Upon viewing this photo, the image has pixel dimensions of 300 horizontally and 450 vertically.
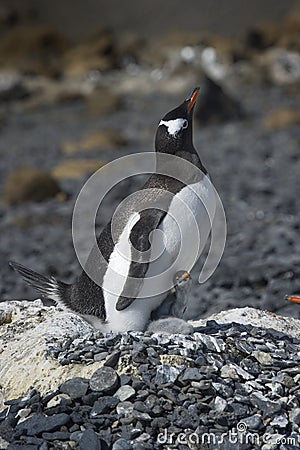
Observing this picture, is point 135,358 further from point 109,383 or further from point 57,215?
point 57,215

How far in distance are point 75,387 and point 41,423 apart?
0.24 metres

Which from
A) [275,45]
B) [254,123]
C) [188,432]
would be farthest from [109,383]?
[275,45]

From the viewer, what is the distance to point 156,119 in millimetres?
20703

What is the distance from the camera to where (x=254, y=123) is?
18562 millimetres

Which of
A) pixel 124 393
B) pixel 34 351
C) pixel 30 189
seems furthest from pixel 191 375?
pixel 30 189

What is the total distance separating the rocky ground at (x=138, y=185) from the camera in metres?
3.46

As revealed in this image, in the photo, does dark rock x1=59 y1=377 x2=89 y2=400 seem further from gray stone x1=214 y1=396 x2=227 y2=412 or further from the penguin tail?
the penguin tail

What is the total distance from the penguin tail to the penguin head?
39.4 inches

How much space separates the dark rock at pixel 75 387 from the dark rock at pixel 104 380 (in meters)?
0.04

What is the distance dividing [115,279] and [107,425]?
33.1 inches

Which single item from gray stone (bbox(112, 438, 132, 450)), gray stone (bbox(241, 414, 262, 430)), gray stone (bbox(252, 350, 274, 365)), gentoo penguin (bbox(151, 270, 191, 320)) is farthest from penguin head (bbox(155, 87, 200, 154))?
gray stone (bbox(112, 438, 132, 450))

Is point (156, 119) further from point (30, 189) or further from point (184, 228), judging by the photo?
point (184, 228)

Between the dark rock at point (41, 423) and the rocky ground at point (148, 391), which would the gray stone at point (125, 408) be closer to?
the rocky ground at point (148, 391)

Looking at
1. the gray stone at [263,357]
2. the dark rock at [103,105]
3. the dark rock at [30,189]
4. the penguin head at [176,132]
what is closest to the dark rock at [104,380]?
the gray stone at [263,357]
